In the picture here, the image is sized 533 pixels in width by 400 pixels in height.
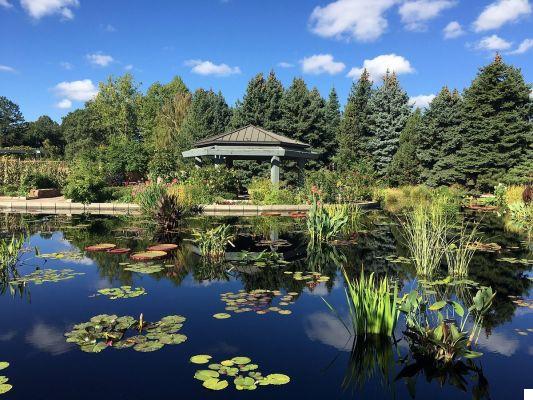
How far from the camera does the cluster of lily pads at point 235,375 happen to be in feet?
8.48

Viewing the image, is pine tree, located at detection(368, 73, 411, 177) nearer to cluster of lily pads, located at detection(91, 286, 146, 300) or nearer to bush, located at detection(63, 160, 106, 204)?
bush, located at detection(63, 160, 106, 204)

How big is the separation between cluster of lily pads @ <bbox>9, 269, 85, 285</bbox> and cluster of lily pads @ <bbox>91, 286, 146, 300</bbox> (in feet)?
2.92

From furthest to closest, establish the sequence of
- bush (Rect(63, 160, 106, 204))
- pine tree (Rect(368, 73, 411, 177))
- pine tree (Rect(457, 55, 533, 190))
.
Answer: pine tree (Rect(368, 73, 411, 177))
pine tree (Rect(457, 55, 533, 190))
bush (Rect(63, 160, 106, 204))

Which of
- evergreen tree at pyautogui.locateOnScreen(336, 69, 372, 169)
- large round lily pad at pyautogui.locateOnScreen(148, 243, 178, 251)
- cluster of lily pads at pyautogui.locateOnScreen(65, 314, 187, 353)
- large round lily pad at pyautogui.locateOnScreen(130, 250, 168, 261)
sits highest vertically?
evergreen tree at pyautogui.locateOnScreen(336, 69, 372, 169)

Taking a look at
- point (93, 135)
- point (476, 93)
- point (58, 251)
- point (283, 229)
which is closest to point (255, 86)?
point (476, 93)

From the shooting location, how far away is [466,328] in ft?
11.7

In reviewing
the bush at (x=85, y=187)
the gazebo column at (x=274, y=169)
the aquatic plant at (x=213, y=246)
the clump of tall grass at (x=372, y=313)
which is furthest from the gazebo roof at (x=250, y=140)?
the clump of tall grass at (x=372, y=313)

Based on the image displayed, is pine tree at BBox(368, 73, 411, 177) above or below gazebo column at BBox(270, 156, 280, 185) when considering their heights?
above

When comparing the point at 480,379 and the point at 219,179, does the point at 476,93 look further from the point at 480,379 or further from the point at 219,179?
the point at 480,379

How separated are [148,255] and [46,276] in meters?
1.40

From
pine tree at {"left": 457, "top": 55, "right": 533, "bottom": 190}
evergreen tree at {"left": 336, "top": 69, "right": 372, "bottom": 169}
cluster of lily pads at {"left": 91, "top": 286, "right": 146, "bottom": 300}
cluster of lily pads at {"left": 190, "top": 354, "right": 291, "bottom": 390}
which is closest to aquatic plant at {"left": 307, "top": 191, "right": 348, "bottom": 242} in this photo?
cluster of lily pads at {"left": 91, "top": 286, "right": 146, "bottom": 300}

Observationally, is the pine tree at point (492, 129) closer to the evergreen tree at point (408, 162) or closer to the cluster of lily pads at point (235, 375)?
the evergreen tree at point (408, 162)

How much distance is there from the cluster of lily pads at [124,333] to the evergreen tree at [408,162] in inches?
927

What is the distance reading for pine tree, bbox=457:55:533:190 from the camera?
21188 millimetres
